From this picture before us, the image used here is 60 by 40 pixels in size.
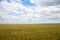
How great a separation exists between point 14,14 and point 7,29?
203 mm

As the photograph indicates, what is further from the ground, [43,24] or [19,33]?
[43,24]

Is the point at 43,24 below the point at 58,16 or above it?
below

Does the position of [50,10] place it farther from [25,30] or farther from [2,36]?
[2,36]

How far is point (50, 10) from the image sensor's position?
1.55 metres

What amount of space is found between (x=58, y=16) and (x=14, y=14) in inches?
21.7

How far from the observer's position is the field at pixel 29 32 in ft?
4.85

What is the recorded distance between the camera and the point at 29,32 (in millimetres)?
1490

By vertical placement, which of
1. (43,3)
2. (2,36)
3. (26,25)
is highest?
(43,3)

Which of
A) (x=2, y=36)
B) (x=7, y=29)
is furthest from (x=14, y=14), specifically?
(x=2, y=36)

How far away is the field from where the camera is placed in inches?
58.2

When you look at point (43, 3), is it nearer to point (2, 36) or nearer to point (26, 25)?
point (26, 25)

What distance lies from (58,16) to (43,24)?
0.71 ft

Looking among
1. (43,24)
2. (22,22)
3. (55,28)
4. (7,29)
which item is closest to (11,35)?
(7,29)

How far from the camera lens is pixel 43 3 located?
5.09 feet
